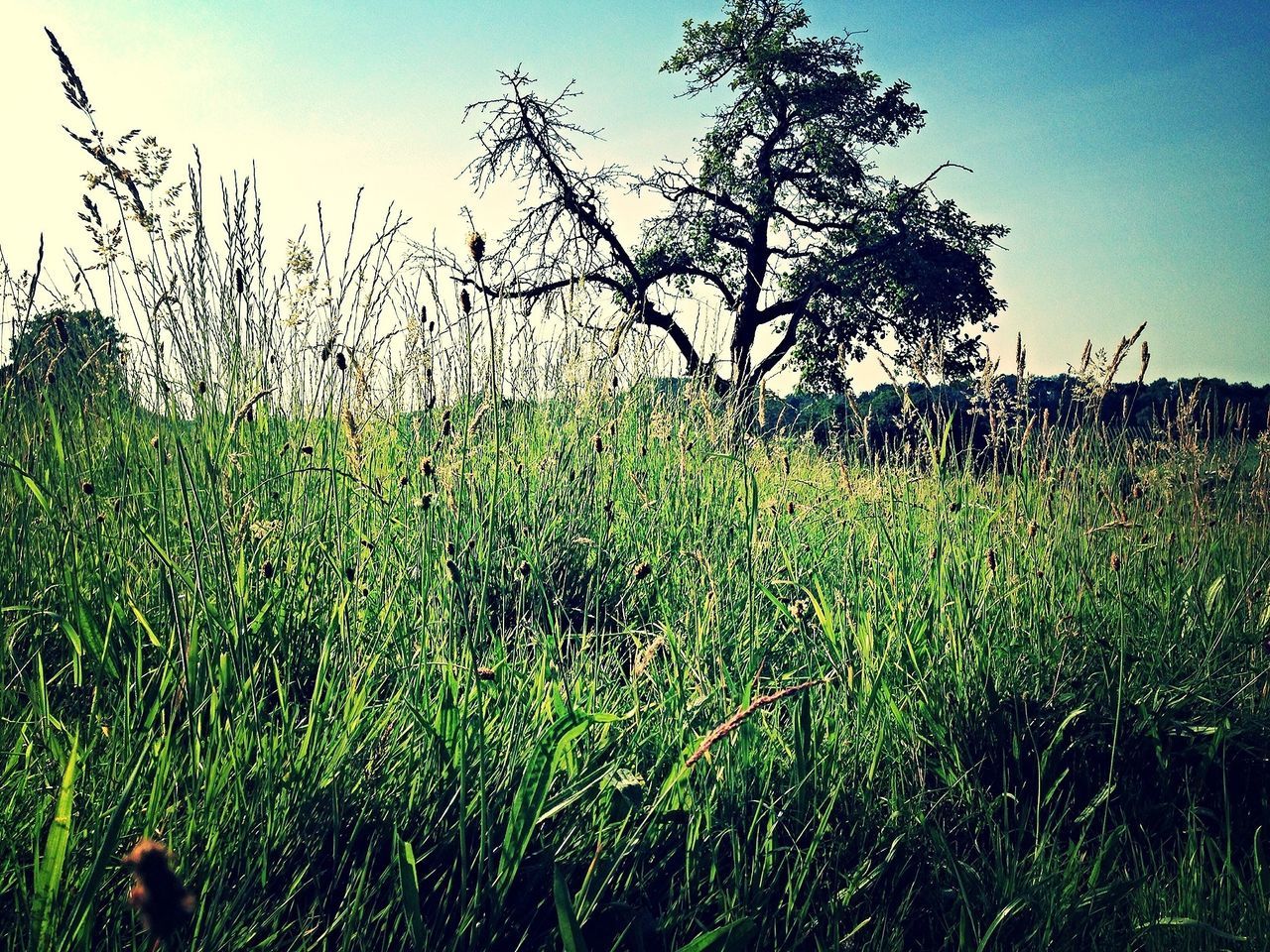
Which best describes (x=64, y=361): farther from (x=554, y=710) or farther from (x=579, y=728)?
(x=579, y=728)

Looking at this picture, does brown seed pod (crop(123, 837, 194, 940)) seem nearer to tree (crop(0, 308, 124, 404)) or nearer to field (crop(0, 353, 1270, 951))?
field (crop(0, 353, 1270, 951))

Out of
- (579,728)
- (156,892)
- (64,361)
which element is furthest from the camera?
(64,361)

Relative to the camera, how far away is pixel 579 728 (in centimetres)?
133

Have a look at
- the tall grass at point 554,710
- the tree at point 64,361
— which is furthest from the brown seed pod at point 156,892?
the tree at point 64,361

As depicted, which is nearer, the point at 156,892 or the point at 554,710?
the point at 156,892

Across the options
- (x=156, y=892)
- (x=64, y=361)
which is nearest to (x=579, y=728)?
(x=156, y=892)

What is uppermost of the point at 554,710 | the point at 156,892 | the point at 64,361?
the point at 64,361

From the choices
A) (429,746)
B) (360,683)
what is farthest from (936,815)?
(360,683)

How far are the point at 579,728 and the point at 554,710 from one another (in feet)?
1.16

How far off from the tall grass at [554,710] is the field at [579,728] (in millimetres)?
12

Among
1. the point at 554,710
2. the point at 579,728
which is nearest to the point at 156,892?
the point at 579,728

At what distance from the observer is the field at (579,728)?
1.26 m

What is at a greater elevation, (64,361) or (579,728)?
(64,361)

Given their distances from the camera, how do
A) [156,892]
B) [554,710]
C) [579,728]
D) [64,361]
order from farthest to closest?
[64,361], [554,710], [579,728], [156,892]
